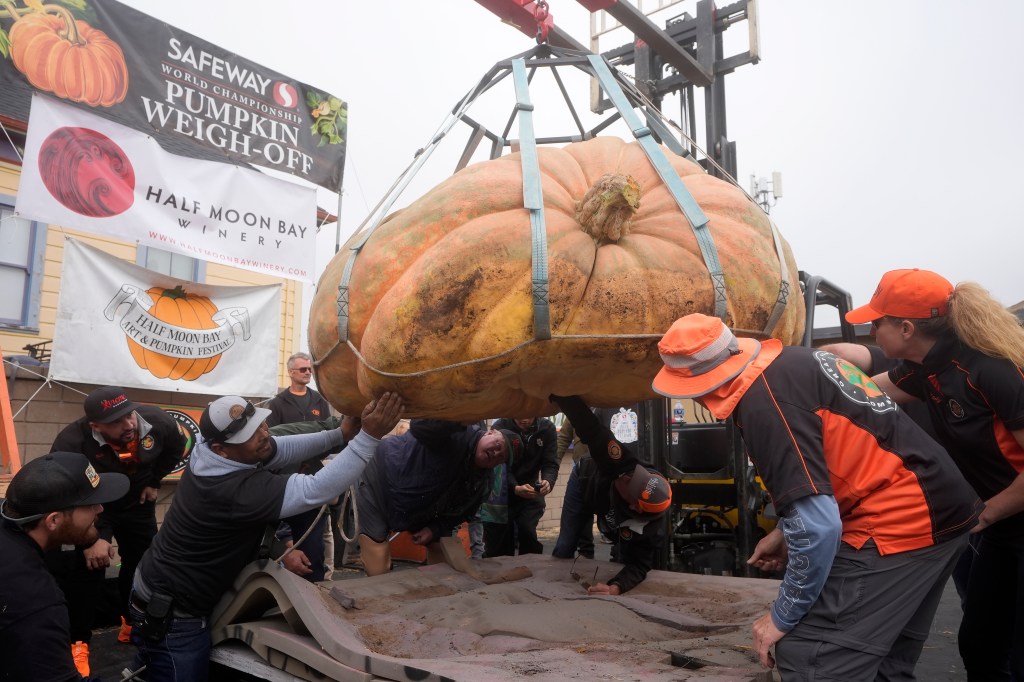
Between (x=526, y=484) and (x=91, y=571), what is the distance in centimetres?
299

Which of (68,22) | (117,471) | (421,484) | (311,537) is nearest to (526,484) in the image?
(421,484)

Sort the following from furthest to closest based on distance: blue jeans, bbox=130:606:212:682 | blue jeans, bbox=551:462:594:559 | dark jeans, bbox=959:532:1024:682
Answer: blue jeans, bbox=551:462:594:559 → blue jeans, bbox=130:606:212:682 → dark jeans, bbox=959:532:1024:682

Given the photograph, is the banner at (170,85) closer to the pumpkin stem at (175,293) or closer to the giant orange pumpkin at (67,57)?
the giant orange pumpkin at (67,57)

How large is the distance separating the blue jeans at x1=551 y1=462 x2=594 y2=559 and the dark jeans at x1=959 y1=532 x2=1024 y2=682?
7.35ft

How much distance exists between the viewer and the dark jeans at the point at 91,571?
149 inches

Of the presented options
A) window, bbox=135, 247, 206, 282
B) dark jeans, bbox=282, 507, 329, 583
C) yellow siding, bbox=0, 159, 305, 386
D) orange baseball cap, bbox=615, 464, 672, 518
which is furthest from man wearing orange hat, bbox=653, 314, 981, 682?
window, bbox=135, 247, 206, 282

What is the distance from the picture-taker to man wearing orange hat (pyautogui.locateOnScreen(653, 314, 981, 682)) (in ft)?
5.87

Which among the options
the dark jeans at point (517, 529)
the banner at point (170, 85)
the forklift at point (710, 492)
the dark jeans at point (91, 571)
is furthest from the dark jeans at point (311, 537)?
the banner at point (170, 85)

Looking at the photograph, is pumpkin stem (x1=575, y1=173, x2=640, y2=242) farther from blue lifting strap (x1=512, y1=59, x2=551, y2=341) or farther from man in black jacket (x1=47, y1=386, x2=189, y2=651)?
man in black jacket (x1=47, y1=386, x2=189, y2=651)

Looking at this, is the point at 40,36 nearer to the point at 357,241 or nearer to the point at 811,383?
the point at 357,241

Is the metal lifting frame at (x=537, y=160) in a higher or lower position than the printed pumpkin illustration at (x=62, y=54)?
lower

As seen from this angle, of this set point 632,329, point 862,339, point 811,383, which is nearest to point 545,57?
point 632,329

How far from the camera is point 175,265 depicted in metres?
8.55

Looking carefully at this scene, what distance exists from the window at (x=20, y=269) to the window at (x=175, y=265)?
3.60 ft
